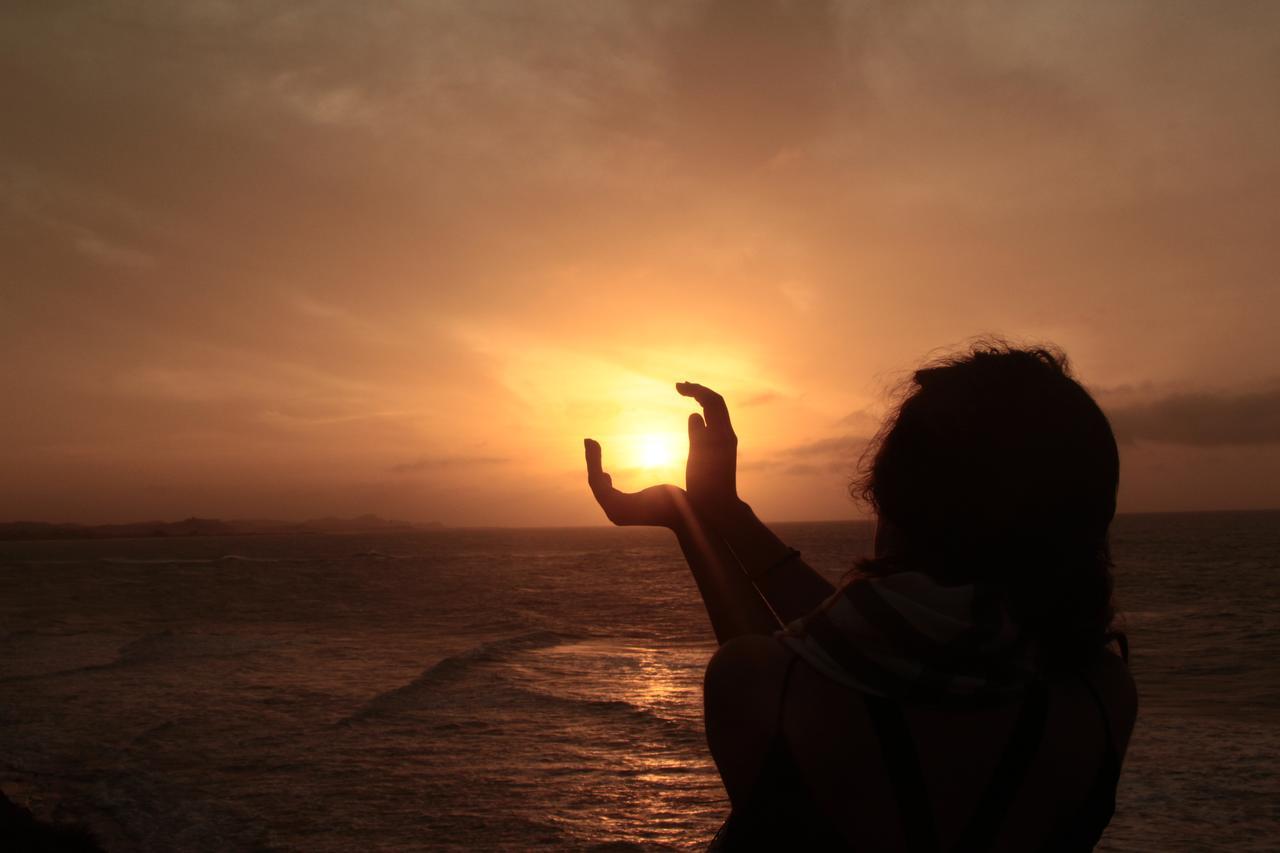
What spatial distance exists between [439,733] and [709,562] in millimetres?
15106

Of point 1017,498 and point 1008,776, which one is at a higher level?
point 1017,498

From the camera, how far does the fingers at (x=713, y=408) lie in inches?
50.6

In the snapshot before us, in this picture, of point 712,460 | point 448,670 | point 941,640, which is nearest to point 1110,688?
point 941,640

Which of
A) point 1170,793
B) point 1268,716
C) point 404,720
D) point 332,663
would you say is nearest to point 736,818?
point 1170,793

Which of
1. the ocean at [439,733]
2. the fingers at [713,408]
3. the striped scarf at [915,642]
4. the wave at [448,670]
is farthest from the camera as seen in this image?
the wave at [448,670]

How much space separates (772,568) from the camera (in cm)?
123

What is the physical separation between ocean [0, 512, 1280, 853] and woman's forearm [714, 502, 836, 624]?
34 cm

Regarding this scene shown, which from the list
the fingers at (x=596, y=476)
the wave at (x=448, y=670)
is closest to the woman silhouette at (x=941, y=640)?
the fingers at (x=596, y=476)

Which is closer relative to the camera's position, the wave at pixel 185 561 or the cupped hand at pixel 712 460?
the cupped hand at pixel 712 460

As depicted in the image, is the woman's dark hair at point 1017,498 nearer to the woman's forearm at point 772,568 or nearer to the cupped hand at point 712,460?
the woman's forearm at point 772,568

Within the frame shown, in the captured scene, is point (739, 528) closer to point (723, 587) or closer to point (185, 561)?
point (723, 587)

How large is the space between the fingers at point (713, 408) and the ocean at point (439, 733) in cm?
42

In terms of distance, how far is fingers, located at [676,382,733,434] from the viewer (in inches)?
50.6

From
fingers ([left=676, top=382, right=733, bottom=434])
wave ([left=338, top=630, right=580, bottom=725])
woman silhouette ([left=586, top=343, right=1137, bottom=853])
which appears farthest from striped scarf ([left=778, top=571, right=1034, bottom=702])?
wave ([left=338, top=630, right=580, bottom=725])
